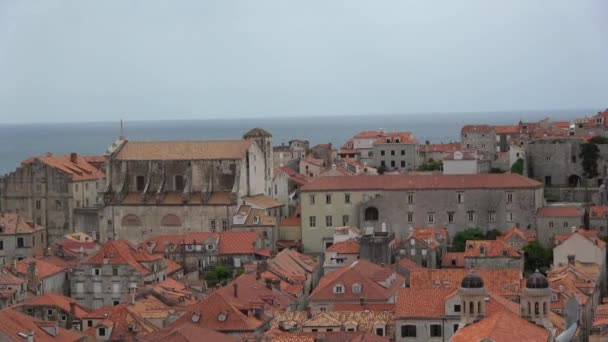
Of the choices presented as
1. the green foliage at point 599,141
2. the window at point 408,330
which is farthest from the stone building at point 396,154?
the window at point 408,330

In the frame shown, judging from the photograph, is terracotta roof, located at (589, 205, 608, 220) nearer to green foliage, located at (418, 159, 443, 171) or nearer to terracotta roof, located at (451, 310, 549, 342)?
green foliage, located at (418, 159, 443, 171)

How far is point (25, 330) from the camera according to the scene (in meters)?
47.9

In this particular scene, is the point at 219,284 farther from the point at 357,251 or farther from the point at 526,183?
the point at 526,183

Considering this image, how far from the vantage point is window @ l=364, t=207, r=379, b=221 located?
7638 cm

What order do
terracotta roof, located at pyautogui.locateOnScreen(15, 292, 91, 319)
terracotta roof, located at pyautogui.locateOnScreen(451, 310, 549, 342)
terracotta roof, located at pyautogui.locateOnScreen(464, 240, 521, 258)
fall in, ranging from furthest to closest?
terracotta roof, located at pyautogui.locateOnScreen(464, 240, 521, 258)
terracotta roof, located at pyautogui.locateOnScreen(15, 292, 91, 319)
terracotta roof, located at pyautogui.locateOnScreen(451, 310, 549, 342)

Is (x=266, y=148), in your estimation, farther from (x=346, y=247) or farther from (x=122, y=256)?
(x=122, y=256)

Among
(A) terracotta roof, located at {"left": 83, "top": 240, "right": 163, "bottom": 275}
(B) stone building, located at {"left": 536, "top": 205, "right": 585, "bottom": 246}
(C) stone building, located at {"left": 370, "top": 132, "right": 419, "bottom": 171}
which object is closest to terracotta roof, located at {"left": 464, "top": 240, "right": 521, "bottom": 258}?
(B) stone building, located at {"left": 536, "top": 205, "right": 585, "bottom": 246}

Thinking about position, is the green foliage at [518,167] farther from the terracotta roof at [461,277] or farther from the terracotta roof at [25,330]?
the terracotta roof at [25,330]

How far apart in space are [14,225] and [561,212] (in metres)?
34.9

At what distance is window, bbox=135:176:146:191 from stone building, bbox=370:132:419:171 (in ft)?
104

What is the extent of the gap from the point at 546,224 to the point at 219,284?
20.6m

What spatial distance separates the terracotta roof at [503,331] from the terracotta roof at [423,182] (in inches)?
1449

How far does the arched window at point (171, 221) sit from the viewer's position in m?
82.1

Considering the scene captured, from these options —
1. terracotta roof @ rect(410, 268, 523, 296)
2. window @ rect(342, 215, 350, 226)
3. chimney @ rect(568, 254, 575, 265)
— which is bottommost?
chimney @ rect(568, 254, 575, 265)
